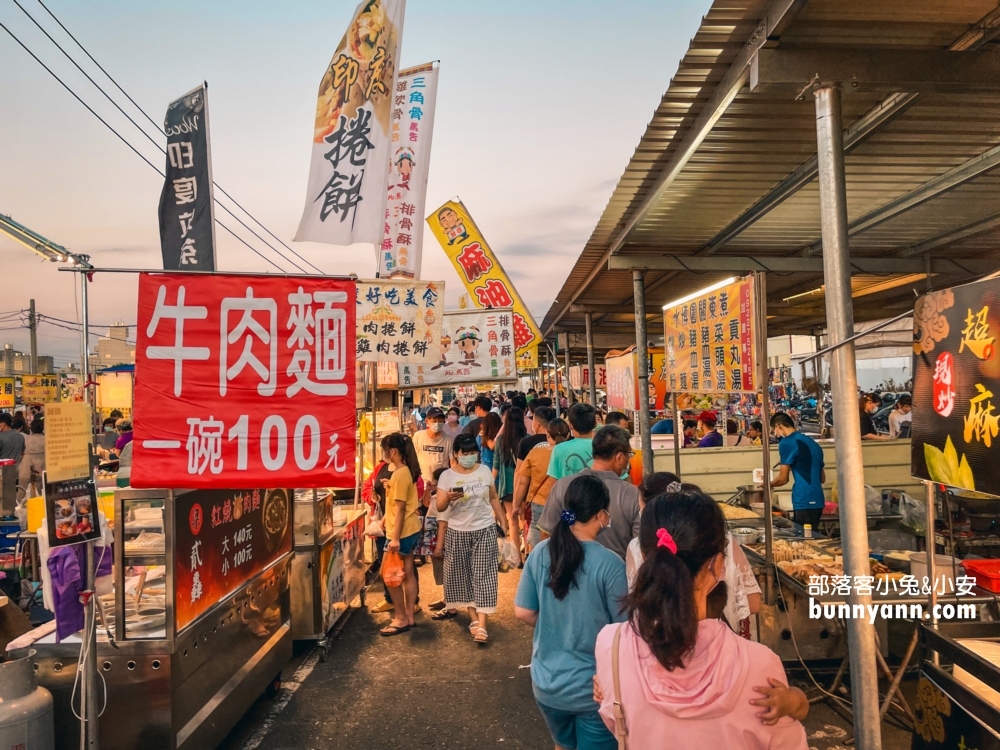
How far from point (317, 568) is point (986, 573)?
4.64 metres

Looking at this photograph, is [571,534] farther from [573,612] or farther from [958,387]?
[958,387]

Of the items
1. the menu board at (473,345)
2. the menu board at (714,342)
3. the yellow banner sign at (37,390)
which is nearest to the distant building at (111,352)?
the yellow banner sign at (37,390)

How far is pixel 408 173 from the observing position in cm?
778

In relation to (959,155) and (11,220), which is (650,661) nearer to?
(959,155)

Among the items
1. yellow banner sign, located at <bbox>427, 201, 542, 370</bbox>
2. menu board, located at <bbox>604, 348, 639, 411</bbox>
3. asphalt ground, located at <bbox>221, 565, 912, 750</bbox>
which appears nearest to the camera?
asphalt ground, located at <bbox>221, 565, 912, 750</bbox>

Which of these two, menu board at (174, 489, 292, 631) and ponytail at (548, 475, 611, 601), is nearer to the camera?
ponytail at (548, 475, 611, 601)

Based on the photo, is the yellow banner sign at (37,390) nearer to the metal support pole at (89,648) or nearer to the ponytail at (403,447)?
the ponytail at (403,447)

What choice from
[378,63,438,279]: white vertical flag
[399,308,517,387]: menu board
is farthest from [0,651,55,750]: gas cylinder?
[399,308,517,387]: menu board

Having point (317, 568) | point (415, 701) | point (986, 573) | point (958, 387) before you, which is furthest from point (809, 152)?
point (317, 568)

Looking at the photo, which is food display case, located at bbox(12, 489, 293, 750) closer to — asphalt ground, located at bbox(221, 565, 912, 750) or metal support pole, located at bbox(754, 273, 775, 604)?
asphalt ground, located at bbox(221, 565, 912, 750)

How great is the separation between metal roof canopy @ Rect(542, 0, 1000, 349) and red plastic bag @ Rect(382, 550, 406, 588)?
13.2 ft

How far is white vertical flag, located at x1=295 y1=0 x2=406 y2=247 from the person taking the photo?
18.5ft

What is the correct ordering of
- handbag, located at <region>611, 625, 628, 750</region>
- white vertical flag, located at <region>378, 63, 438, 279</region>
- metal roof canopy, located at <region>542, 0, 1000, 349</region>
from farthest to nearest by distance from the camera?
white vertical flag, located at <region>378, 63, 438, 279</region> → metal roof canopy, located at <region>542, 0, 1000, 349</region> → handbag, located at <region>611, 625, 628, 750</region>

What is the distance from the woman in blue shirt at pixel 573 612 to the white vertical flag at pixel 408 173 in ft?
17.7
